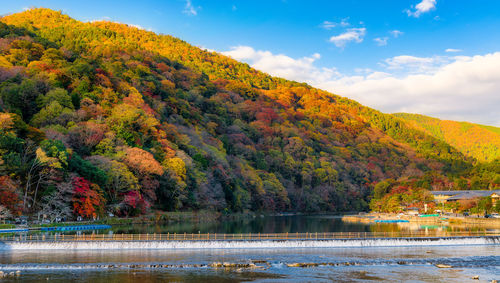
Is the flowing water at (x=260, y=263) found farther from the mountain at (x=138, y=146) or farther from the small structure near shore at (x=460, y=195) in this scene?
the small structure near shore at (x=460, y=195)

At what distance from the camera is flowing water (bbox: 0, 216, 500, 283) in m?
28.3

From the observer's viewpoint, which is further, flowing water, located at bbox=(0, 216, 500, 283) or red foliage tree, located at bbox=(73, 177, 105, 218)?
red foliage tree, located at bbox=(73, 177, 105, 218)

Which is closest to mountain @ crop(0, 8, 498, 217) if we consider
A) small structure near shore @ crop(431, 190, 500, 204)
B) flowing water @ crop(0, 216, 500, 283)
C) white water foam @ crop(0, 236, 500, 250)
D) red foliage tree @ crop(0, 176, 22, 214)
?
red foliage tree @ crop(0, 176, 22, 214)

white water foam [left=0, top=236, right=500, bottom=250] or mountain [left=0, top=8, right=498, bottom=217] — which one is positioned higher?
mountain [left=0, top=8, right=498, bottom=217]

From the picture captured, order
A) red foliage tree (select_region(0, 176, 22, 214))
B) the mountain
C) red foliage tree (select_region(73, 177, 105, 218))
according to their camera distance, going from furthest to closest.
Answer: the mountain, red foliage tree (select_region(73, 177, 105, 218)), red foliage tree (select_region(0, 176, 22, 214))

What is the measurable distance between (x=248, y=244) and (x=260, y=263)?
892 centimetres

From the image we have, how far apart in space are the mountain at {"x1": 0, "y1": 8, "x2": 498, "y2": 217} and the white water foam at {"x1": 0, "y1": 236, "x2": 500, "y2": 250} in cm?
1229

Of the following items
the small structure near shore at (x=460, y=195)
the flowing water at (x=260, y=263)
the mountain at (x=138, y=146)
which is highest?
the mountain at (x=138, y=146)

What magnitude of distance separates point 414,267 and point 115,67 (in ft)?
303

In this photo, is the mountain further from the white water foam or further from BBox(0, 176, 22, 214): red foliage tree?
the white water foam

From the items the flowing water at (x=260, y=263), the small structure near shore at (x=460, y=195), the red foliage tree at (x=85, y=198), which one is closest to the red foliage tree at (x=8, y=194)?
the red foliage tree at (x=85, y=198)

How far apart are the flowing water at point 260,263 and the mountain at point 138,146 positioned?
18.9 m

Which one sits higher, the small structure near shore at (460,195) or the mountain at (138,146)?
the mountain at (138,146)

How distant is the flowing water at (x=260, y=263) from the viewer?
92.8 feet
